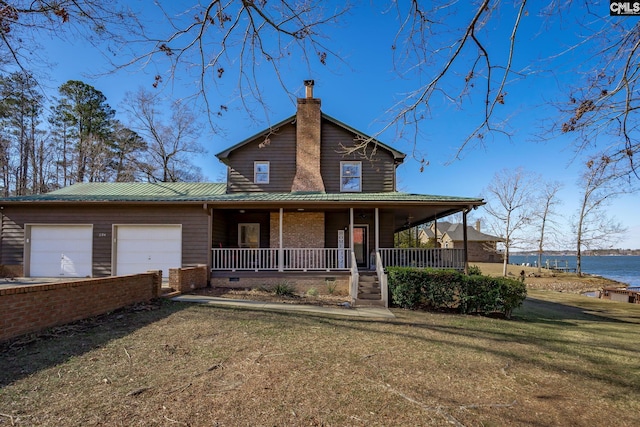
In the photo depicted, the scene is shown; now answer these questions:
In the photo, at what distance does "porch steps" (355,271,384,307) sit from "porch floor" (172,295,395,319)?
434mm

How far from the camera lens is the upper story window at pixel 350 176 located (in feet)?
48.1

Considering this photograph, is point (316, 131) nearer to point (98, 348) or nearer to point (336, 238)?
point (336, 238)

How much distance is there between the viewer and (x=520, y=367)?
5047 millimetres

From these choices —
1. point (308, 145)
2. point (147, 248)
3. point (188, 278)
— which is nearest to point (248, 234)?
point (147, 248)

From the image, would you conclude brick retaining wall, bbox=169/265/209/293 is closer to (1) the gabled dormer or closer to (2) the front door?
(1) the gabled dormer

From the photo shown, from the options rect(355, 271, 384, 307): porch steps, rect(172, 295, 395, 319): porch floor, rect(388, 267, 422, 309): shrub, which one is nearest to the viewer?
rect(172, 295, 395, 319): porch floor

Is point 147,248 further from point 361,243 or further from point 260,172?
point 361,243

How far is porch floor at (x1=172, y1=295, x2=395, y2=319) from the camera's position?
845 cm

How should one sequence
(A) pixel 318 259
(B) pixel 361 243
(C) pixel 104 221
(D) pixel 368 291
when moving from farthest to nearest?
(B) pixel 361 243
(A) pixel 318 259
(C) pixel 104 221
(D) pixel 368 291

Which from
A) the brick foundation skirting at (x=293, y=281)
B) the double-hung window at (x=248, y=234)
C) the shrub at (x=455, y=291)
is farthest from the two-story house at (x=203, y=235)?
the shrub at (x=455, y=291)

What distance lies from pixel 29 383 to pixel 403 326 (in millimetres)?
6290

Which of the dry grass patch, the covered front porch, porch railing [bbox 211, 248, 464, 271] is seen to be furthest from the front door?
the dry grass patch

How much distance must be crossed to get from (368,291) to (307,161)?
258 inches

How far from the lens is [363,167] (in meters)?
14.7
